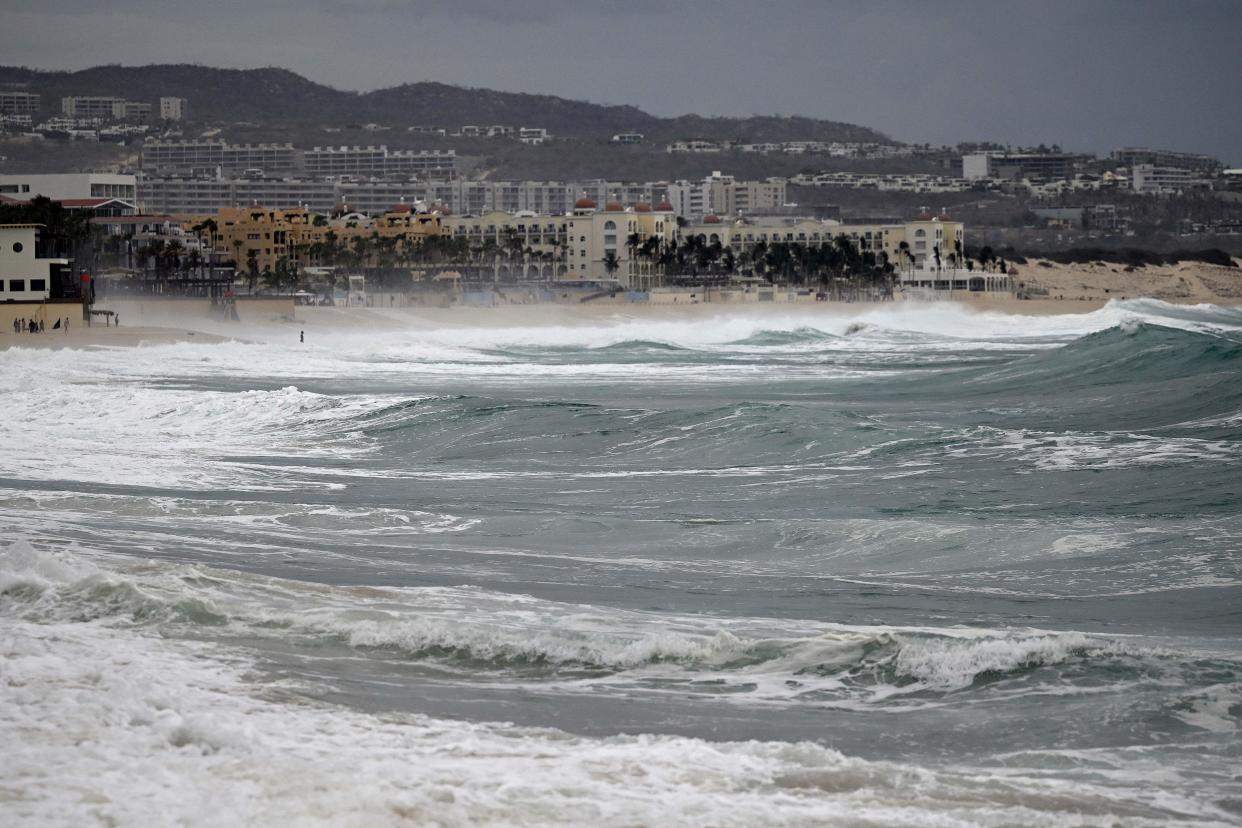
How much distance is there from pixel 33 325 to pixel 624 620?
135 ft

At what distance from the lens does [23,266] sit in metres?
51.0

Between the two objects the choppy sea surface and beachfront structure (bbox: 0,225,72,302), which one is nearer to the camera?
the choppy sea surface

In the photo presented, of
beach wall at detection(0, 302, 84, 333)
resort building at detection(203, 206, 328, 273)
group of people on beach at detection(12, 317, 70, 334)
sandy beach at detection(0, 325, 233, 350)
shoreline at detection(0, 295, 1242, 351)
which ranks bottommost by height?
shoreline at detection(0, 295, 1242, 351)

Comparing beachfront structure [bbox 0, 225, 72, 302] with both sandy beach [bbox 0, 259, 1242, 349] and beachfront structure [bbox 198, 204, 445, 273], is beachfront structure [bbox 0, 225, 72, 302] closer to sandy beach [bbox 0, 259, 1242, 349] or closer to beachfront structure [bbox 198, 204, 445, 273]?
sandy beach [bbox 0, 259, 1242, 349]

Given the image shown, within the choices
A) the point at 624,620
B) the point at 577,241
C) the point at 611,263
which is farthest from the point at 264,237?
the point at 624,620

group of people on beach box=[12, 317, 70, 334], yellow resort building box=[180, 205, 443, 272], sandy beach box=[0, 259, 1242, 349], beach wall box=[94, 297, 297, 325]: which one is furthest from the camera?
yellow resort building box=[180, 205, 443, 272]

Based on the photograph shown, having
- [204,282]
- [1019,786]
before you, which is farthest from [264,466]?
[204,282]

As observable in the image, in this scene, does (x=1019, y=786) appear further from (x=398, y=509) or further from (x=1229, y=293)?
(x=1229, y=293)

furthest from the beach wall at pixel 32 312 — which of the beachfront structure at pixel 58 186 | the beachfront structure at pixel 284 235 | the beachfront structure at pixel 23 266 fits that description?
the beachfront structure at pixel 284 235

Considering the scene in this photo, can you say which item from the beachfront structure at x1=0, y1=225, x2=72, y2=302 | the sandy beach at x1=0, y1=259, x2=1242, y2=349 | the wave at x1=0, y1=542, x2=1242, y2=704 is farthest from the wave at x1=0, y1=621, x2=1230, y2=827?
the beachfront structure at x1=0, y1=225, x2=72, y2=302

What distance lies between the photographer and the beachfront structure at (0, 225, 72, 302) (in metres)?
50.6

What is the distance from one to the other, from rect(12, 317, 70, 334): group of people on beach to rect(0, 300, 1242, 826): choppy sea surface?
24.7 metres

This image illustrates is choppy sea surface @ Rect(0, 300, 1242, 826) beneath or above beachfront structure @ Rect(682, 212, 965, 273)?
beneath

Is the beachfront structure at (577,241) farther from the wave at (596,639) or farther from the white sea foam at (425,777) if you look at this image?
the white sea foam at (425,777)
